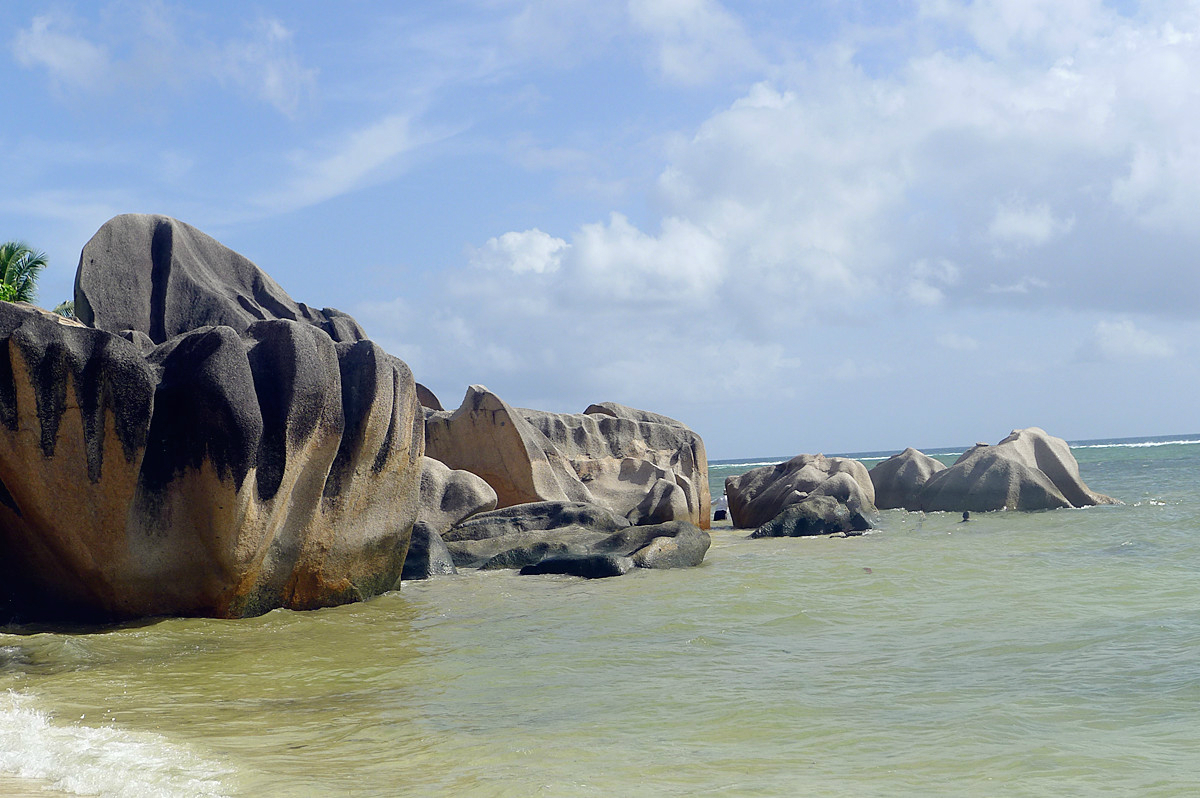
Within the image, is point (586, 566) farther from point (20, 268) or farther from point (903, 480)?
point (20, 268)

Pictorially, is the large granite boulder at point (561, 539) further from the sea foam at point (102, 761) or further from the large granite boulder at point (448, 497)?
the sea foam at point (102, 761)

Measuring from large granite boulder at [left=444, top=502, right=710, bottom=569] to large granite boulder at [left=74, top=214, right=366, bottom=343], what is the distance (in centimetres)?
379

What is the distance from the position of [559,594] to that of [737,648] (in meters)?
3.20

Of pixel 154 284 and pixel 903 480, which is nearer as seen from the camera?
pixel 154 284

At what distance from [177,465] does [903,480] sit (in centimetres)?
1867

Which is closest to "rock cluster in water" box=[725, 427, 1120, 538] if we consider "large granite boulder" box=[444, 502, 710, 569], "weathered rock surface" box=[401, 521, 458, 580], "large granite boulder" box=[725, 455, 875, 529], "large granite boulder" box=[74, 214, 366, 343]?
"large granite boulder" box=[725, 455, 875, 529]

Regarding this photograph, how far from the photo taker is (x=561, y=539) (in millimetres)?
12305

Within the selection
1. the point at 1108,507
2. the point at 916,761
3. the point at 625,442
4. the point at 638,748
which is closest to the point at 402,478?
the point at 638,748

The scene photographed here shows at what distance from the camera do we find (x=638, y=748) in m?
4.26

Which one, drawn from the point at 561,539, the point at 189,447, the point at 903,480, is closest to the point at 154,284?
the point at 189,447

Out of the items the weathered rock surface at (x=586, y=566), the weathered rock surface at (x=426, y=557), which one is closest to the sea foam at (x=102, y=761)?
the weathered rock surface at (x=426, y=557)

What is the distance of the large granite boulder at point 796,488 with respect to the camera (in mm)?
18906

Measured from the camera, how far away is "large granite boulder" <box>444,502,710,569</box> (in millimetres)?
11531

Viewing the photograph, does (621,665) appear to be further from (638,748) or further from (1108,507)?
(1108,507)
